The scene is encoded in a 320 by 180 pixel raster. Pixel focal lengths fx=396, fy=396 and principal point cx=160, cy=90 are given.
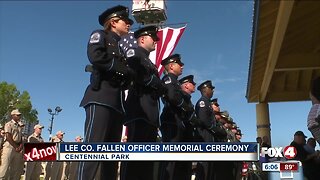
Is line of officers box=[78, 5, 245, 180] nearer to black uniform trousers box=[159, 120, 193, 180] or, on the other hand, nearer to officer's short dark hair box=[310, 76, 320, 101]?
black uniform trousers box=[159, 120, 193, 180]

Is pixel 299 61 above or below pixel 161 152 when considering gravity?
above

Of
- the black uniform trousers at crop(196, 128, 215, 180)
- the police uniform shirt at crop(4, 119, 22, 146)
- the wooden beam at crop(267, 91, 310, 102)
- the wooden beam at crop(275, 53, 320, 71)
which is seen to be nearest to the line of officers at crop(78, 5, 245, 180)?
the black uniform trousers at crop(196, 128, 215, 180)

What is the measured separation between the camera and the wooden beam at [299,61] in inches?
358

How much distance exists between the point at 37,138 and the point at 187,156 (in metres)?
6.44

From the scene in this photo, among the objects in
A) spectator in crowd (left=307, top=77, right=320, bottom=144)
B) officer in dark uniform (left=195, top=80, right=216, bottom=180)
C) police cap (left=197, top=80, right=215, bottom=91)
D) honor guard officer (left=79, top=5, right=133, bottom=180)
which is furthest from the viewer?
police cap (left=197, top=80, right=215, bottom=91)

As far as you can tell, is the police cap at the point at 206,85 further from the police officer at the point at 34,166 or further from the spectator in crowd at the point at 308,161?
the police officer at the point at 34,166

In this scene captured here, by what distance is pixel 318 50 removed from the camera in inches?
350

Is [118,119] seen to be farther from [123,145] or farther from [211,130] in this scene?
[211,130]

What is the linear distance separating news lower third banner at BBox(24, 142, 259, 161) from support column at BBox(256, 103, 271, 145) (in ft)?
33.9

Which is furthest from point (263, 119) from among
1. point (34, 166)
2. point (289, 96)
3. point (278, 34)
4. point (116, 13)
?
point (116, 13)

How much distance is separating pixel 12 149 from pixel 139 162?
461cm

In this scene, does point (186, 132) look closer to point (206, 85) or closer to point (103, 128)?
point (206, 85)

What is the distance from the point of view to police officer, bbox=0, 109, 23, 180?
7246 mm

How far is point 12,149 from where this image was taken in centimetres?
739
